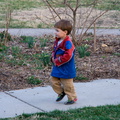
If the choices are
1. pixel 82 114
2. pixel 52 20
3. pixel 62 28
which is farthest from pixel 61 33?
pixel 52 20

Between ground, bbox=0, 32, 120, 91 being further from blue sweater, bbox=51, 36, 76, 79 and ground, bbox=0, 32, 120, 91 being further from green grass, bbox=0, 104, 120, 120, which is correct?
green grass, bbox=0, 104, 120, 120

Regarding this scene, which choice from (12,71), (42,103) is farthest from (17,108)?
(12,71)

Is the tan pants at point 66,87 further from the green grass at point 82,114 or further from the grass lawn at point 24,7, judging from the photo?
the grass lawn at point 24,7

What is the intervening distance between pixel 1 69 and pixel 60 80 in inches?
81.8

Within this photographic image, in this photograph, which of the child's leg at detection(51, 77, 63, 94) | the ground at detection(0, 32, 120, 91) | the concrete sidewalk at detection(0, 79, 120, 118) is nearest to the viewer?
the concrete sidewalk at detection(0, 79, 120, 118)

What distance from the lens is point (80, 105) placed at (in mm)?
6023

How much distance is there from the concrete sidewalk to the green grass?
0.95 feet

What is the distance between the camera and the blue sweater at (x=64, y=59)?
5871 millimetres

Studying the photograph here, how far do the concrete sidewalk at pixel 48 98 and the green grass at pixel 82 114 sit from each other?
0.95 ft

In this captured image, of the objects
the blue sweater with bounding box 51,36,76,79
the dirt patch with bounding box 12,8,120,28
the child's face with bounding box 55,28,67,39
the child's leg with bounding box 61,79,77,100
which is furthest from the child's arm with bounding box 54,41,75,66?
the dirt patch with bounding box 12,8,120,28

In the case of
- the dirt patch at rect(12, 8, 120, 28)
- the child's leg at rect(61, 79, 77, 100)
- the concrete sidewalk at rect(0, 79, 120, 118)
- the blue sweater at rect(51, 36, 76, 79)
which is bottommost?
the concrete sidewalk at rect(0, 79, 120, 118)

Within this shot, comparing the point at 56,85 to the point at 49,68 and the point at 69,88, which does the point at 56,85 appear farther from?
the point at 49,68

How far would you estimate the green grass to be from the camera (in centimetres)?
520

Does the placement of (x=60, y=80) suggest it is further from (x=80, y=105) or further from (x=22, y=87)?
(x=22, y=87)
